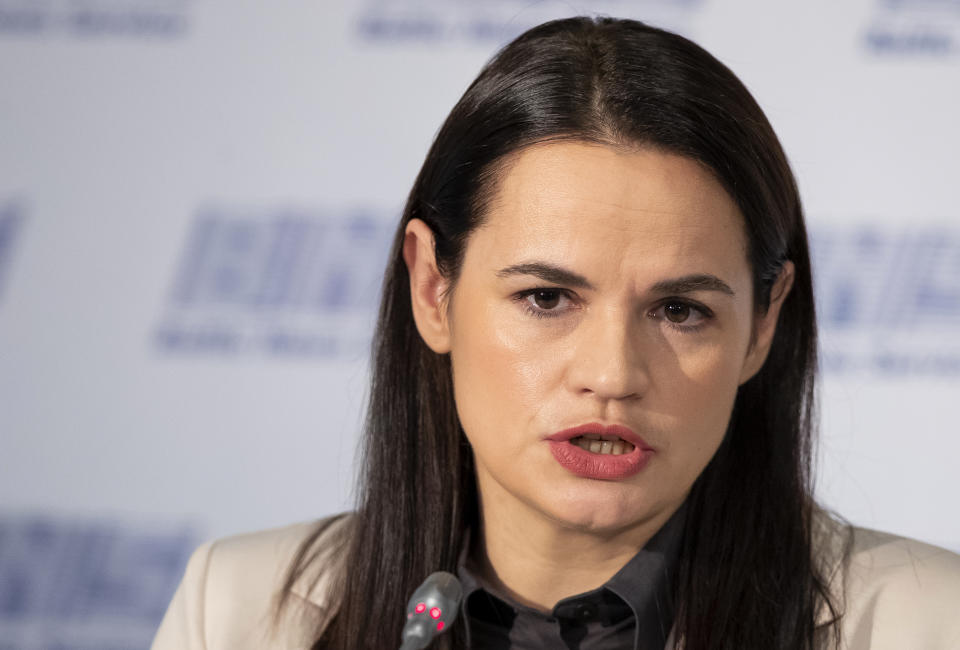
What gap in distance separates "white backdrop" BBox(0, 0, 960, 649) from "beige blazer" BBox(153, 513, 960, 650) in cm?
86

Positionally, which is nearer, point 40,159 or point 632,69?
point 632,69

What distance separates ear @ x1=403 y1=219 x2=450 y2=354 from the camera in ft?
6.94

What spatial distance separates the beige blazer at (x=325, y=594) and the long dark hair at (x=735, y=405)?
5cm

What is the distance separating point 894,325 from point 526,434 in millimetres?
1519

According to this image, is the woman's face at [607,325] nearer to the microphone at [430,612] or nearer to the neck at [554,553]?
the neck at [554,553]

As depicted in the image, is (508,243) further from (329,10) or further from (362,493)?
(329,10)

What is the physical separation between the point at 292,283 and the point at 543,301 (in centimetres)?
149

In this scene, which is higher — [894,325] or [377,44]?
[377,44]

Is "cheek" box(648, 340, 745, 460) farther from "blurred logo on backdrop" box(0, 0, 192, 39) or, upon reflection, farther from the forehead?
"blurred logo on backdrop" box(0, 0, 192, 39)

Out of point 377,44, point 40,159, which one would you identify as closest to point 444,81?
point 377,44

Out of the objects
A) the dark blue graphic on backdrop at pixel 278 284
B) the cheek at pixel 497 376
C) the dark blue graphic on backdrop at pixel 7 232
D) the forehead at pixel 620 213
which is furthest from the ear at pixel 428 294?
the dark blue graphic on backdrop at pixel 7 232

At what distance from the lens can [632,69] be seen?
6.31ft

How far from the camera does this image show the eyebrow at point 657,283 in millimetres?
1816

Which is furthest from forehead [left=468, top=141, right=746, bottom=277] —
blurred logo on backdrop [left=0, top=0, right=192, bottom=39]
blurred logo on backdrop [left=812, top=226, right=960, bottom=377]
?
blurred logo on backdrop [left=0, top=0, right=192, bottom=39]
